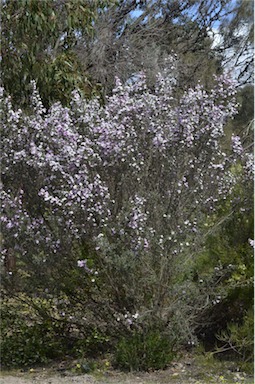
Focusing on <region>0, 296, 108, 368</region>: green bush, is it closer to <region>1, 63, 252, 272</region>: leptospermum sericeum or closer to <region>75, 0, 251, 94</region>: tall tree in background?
<region>1, 63, 252, 272</region>: leptospermum sericeum

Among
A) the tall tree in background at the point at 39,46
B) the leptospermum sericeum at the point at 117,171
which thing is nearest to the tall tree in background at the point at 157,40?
the tall tree in background at the point at 39,46

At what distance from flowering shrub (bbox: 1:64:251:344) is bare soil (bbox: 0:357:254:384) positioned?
14.5 inches

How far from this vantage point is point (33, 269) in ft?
14.1

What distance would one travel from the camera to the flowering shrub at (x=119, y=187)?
13.4 feet

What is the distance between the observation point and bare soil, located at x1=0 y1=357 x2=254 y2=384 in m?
4.07

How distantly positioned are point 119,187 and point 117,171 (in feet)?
0.36

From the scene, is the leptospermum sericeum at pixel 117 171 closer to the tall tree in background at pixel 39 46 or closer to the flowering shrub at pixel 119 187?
the flowering shrub at pixel 119 187

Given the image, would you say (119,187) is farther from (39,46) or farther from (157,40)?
(157,40)

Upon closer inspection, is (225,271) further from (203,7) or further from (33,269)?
(203,7)

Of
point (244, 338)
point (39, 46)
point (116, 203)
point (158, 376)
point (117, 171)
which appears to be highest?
point (39, 46)

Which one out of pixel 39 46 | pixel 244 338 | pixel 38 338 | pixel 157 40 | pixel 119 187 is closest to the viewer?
pixel 244 338

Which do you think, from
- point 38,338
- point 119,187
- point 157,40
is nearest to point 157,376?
point 38,338

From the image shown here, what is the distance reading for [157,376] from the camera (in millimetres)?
4191

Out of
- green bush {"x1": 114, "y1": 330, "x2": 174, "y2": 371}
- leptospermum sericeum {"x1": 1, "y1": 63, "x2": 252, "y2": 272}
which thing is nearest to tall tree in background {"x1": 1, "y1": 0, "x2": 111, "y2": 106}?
leptospermum sericeum {"x1": 1, "y1": 63, "x2": 252, "y2": 272}
